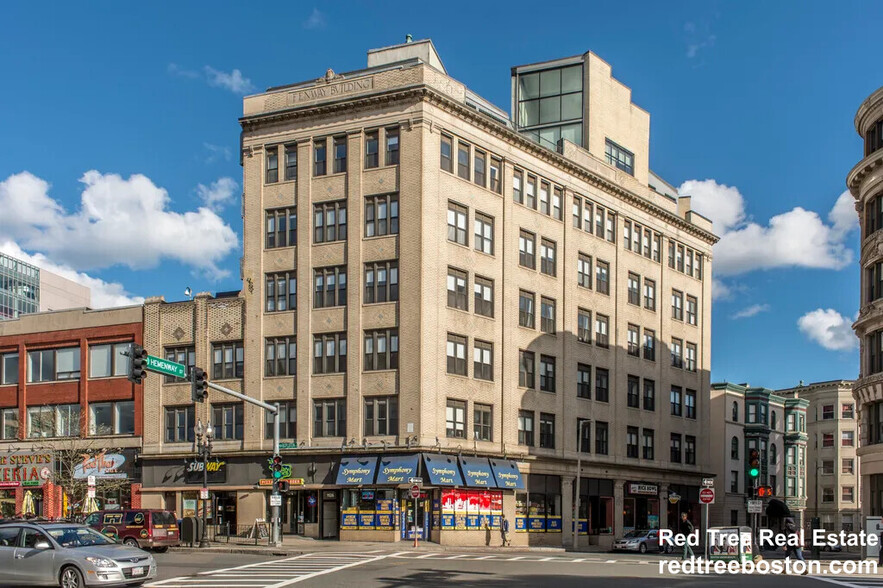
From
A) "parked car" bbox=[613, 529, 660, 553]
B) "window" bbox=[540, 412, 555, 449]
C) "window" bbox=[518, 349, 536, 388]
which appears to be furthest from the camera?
"window" bbox=[540, 412, 555, 449]

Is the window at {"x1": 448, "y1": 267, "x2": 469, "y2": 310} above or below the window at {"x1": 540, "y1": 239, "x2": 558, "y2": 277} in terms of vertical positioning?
below

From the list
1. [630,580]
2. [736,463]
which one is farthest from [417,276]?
[736,463]

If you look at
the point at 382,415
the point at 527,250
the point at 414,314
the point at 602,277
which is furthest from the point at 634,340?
the point at 382,415

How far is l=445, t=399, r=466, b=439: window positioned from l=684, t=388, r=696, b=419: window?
98.0 feet

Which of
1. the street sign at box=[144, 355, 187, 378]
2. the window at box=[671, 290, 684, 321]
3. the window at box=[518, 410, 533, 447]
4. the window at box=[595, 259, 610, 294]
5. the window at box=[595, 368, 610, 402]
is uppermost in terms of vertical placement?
the window at box=[595, 259, 610, 294]

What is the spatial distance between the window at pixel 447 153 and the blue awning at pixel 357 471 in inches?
637

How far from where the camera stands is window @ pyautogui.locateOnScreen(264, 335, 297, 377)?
59.7 metres

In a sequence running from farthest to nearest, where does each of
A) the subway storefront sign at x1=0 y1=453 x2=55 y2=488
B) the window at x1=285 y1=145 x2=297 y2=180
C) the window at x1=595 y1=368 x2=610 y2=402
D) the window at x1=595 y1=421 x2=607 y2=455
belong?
the window at x1=595 y1=368 x2=610 y2=402 → the window at x1=595 y1=421 x2=607 y2=455 → the subway storefront sign at x1=0 y1=453 x2=55 y2=488 → the window at x1=285 y1=145 x2=297 y2=180

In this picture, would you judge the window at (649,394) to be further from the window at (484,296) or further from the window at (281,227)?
the window at (281,227)

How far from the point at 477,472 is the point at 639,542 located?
1177 cm

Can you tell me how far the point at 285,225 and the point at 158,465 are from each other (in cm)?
1594

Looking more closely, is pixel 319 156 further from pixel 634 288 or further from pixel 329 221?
pixel 634 288

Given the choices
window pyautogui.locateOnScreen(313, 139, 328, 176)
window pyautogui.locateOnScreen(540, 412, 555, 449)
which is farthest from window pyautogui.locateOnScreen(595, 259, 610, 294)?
window pyautogui.locateOnScreen(313, 139, 328, 176)

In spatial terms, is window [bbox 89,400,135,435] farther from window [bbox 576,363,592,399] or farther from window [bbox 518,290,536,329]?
window [bbox 576,363,592,399]
